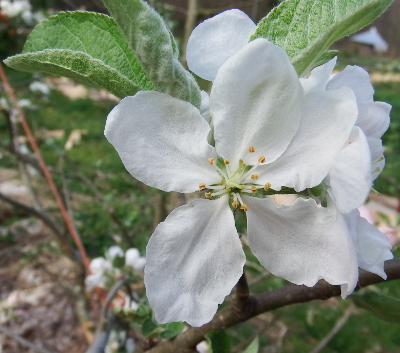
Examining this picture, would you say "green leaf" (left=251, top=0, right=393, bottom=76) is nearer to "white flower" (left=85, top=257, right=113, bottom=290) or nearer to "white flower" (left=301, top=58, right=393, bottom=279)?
"white flower" (left=301, top=58, right=393, bottom=279)

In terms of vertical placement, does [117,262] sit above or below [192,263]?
below

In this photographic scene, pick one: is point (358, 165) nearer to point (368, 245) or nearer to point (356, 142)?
point (356, 142)

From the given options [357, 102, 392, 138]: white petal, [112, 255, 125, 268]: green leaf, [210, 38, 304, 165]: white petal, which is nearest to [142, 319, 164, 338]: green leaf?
[210, 38, 304, 165]: white petal

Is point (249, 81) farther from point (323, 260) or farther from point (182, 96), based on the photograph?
point (323, 260)

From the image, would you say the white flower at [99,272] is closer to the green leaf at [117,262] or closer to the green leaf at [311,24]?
the green leaf at [117,262]

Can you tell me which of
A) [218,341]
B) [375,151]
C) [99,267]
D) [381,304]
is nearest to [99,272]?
[99,267]

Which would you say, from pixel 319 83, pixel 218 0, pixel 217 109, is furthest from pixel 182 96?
pixel 218 0

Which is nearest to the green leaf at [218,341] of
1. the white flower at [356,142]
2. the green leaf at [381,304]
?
the green leaf at [381,304]
